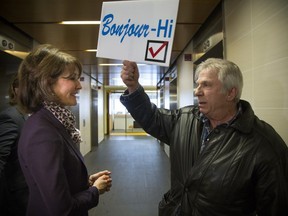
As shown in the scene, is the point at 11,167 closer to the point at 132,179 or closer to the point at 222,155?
the point at 222,155

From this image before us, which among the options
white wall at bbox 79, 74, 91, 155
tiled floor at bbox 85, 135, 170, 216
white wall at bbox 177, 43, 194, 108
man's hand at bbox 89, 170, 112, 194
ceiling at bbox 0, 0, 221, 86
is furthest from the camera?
white wall at bbox 79, 74, 91, 155

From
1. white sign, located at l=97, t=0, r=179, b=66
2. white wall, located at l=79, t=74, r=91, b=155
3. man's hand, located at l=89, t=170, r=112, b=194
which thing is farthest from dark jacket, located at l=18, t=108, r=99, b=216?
white wall, located at l=79, t=74, r=91, b=155

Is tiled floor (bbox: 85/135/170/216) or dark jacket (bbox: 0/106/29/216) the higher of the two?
dark jacket (bbox: 0/106/29/216)

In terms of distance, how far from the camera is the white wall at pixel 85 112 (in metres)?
6.43

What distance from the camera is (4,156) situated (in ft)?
5.15

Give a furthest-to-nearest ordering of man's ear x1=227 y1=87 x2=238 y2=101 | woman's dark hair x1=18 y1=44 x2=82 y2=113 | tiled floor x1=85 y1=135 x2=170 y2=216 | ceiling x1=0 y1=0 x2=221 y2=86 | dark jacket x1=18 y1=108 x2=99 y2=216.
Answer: tiled floor x1=85 y1=135 x2=170 y2=216
ceiling x1=0 y1=0 x2=221 y2=86
man's ear x1=227 y1=87 x2=238 y2=101
woman's dark hair x1=18 y1=44 x2=82 y2=113
dark jacket x1=18 y1=108 x2=99 y2=216

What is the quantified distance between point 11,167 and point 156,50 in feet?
4.24

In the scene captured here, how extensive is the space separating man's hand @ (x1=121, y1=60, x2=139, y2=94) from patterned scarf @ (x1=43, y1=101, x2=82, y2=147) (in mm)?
372

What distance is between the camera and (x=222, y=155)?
3.68 ft

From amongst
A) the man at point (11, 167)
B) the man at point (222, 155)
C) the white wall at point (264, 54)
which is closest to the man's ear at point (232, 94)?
the man at point (222, 155)

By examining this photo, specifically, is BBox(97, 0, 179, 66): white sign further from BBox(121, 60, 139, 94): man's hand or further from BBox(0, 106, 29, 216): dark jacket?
BBox(0, 106, 29, 216): dark jacket

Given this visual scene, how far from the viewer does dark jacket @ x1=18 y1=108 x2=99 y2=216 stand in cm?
86

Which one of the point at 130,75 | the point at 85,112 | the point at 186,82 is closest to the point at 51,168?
the point at 130,75

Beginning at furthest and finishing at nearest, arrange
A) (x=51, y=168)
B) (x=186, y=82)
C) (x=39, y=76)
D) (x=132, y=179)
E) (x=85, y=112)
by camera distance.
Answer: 1. (x=85, y=112)
2. (x=132, y=179)
3. (x=186, y=82)
4. (x=39, y=76)
5. (x=51, y=168)
